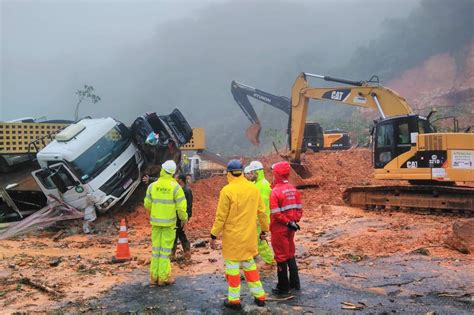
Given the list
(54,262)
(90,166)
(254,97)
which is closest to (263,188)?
(54,262)

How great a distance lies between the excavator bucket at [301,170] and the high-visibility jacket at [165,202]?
10254mm

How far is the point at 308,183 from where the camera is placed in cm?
1531

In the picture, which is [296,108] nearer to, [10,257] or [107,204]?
[107,204]

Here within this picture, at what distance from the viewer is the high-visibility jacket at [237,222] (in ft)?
16.4

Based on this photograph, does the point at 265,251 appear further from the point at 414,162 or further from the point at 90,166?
the point at 414,162

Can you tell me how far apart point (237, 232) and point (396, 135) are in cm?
806

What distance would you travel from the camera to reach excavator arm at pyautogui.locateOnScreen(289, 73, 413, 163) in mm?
12984

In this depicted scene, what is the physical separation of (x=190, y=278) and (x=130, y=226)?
5335 millimetres

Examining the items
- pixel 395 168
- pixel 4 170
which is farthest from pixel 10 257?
pixel 395 168

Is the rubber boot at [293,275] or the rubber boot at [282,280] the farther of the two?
the rubber boot at [293,275]

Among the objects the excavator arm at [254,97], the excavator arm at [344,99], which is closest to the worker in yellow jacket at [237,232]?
the excavator arm at [344,99]

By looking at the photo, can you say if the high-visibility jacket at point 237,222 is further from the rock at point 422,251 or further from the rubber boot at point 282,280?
the rock at point 422,251

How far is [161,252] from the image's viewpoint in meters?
6.03

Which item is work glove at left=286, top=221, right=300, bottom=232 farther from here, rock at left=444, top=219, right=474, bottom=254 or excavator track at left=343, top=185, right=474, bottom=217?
excavator track at left=343, top=185, right=474, bottom=217
